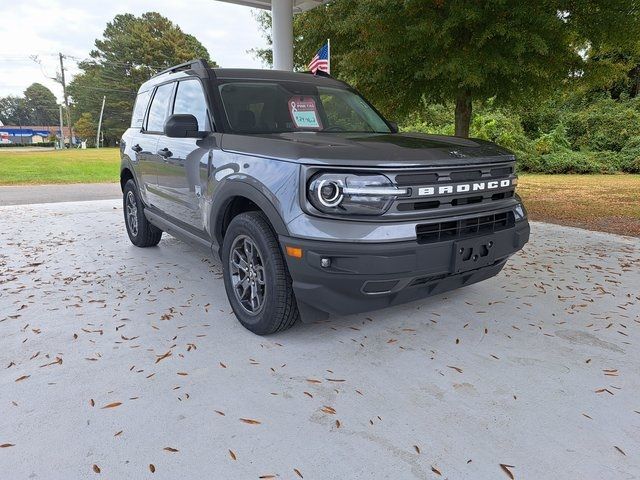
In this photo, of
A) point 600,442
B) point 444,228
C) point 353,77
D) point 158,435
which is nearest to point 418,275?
point 444,228

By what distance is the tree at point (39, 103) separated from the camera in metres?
106

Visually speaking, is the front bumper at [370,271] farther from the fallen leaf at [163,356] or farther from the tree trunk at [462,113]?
the tree trunk at [462,113]

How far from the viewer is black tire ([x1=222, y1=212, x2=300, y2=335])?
2.86 m

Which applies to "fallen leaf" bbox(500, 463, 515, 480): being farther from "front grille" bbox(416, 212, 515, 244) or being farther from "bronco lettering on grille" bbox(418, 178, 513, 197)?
"bronco lettering on grille" bbox(418, 178, 513, 197)

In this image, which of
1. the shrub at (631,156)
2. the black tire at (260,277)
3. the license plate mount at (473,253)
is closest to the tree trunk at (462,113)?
the license plate mount at (473,253)

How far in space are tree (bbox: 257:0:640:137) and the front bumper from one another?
4222 millimetres

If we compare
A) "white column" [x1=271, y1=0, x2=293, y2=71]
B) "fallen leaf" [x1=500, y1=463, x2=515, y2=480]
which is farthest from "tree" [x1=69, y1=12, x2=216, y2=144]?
"fallen leaf" [x1=500, y1=463, x2=515, y2=480]

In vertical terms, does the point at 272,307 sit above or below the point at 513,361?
above

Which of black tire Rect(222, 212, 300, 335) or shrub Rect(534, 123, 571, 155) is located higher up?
shrub Rect(534, 123, 571, 155)

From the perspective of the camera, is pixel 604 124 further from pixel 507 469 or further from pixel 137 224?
pixel 507 469

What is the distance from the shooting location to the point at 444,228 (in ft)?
9.04

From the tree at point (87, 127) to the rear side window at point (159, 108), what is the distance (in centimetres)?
6716

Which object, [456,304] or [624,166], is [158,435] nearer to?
[456,304]

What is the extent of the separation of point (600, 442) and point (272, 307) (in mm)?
1837
